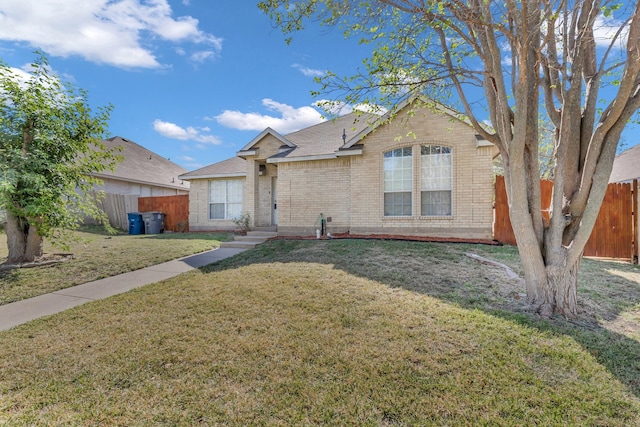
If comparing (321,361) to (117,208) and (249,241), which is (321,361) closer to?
(249,241)

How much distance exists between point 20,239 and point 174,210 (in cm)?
1004

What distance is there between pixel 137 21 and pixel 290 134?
754 cm

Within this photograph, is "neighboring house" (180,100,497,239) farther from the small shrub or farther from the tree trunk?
the tree trunk

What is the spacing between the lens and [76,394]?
275 centimetres

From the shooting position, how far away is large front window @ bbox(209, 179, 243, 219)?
634 inches

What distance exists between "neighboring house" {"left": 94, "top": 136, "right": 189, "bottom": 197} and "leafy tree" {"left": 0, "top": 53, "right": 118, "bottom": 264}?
10357 mm

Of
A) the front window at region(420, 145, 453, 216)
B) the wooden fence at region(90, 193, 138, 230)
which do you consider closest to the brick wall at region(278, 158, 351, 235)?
the front window at region(420, 145, 453, 216)

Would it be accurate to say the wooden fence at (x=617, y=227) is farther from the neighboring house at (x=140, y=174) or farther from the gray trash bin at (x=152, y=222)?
the neighboring house at (x=140, y=174)

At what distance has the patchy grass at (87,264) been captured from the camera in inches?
239

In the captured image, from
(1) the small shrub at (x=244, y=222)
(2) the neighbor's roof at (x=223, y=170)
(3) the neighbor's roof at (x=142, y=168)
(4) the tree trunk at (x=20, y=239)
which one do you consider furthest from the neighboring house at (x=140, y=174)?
(4) the tree trunk at (x=20, y=239)

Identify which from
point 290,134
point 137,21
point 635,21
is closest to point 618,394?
point 635,21

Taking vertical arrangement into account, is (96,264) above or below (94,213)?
below

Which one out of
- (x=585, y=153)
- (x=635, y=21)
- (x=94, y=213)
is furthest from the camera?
(x=94, y=213)

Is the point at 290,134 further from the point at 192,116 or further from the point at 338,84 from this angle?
the point at 338,84
